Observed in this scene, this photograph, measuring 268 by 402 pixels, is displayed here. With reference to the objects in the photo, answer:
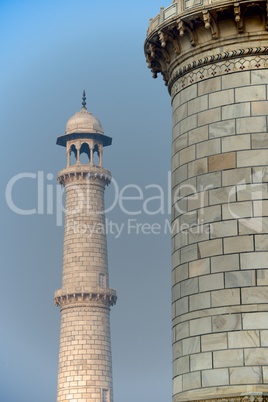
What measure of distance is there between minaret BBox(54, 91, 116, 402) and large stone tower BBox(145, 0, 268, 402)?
35.4m

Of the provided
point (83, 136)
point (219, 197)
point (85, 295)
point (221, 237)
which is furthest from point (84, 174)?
point (221, 237)

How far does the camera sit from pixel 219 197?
17234 millimetres

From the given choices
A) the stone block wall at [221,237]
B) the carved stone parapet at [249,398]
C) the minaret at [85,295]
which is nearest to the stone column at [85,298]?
the minaret at [85,295]

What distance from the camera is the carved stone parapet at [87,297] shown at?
5369 cm

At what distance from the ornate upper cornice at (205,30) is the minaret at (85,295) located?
3535 centimetres

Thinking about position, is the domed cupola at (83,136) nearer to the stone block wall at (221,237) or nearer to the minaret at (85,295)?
the minaret at (85,295)

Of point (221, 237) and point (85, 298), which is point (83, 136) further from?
point (221, 237)

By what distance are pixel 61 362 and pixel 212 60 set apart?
3767 centimetres

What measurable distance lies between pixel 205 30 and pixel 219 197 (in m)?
3.28

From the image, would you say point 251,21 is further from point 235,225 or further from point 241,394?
point 241,394

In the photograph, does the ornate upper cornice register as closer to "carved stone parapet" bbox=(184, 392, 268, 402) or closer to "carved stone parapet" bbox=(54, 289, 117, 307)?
"carved stone parapet" bbox=(184, 392, 268, 402)

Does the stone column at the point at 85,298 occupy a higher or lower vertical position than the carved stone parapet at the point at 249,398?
higher

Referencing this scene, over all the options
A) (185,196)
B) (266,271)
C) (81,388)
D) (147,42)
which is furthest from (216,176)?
(81,388)

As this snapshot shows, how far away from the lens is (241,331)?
16.2 metres
